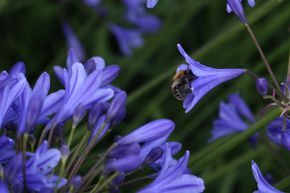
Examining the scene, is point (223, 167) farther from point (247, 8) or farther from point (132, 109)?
point (247, 8)

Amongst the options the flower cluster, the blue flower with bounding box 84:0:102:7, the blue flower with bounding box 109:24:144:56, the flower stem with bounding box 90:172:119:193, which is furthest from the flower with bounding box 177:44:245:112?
the blue flower with bounding box 109:24:144:56

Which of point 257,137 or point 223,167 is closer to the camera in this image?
point 257,137

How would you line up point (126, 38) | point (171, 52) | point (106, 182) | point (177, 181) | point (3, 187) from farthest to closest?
point (126, 38) → point (171, 52) → point (177, 181) → point (106, 182) → point (3, 187)

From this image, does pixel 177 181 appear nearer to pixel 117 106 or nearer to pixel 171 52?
pixel 117 106

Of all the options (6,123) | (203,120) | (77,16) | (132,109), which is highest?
(6,123)

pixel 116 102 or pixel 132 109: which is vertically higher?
pixel 116 102

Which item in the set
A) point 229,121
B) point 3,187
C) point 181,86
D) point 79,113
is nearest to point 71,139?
point 79,113

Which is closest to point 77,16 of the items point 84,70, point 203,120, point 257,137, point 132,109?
point 132,109

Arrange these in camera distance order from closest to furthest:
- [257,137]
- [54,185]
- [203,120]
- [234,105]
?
1. [54,185]
2. [257,137]
3. [234,105]
4. [203,120]
